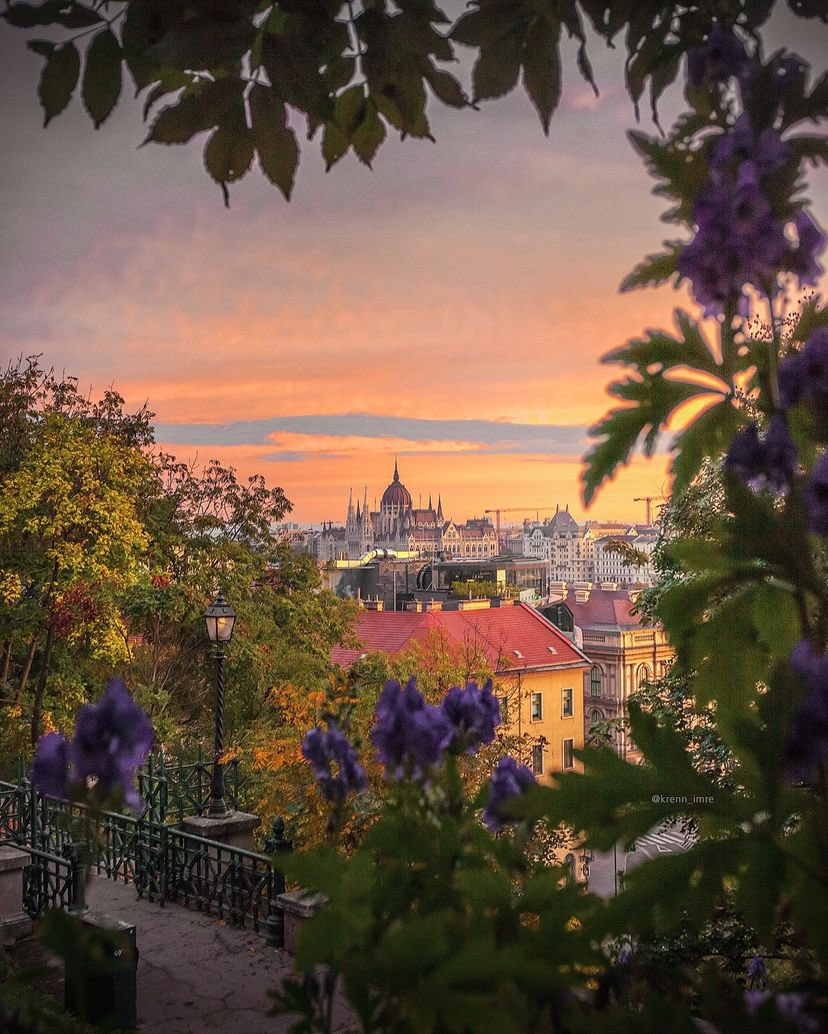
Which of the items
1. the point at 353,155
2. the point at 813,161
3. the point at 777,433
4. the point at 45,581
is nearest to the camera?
the point at 777,433

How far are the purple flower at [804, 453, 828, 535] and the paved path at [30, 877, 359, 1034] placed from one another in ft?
14.7

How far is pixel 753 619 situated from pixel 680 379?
0.29 metres

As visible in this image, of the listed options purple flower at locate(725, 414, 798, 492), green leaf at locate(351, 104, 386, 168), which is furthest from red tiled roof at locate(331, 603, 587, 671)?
purple flower at locate(725, 414, 798, 492)

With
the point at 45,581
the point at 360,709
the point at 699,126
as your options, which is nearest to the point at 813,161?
the point at 699,126

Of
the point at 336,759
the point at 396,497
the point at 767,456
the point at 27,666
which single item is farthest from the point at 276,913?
the point at 396,497

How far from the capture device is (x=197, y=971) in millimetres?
6875

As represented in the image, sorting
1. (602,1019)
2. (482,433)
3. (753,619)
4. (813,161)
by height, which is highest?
(482,433)

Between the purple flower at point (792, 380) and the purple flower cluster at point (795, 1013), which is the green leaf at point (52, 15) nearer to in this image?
the purple flower at point (792, 380)

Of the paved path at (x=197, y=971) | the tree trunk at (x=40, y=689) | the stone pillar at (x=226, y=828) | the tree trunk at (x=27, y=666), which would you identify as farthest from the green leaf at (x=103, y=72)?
the tree trunk at (x=27, y=666)

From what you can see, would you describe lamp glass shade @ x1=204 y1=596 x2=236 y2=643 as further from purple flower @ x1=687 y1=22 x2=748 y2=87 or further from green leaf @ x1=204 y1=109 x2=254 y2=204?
purple flower @ x1=687 y1=22 x2=748 y2=87

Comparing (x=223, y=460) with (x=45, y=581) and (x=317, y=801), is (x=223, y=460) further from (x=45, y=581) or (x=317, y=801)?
(x=317, y=801)

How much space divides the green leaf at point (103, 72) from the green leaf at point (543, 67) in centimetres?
47

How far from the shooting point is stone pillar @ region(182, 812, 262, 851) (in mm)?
9008

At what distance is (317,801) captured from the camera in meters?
8.73
